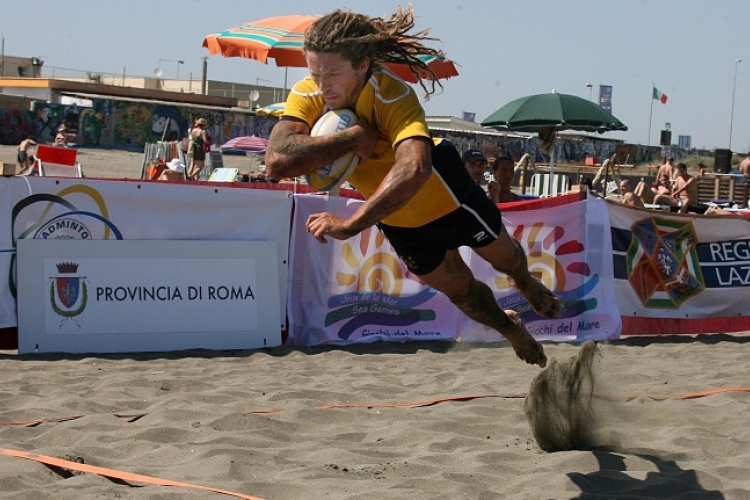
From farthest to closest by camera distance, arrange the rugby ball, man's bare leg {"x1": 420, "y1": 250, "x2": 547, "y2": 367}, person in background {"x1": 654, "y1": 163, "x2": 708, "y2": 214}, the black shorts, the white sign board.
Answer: person in background {"x1": 654, "y1": 163, "x2": 708, "y2": 214}, the white sign board, man's bare leg {"x1": 420, "y1": 250, "x2": 547, "y2": 367}, the black shorts, the rugby ball

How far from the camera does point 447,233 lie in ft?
16.5

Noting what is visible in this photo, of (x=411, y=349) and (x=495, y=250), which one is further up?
(x=495, y=250)

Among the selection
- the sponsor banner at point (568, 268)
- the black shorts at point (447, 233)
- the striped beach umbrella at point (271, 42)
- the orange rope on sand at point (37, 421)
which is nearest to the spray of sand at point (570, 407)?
the black shorts at point (447, 233)

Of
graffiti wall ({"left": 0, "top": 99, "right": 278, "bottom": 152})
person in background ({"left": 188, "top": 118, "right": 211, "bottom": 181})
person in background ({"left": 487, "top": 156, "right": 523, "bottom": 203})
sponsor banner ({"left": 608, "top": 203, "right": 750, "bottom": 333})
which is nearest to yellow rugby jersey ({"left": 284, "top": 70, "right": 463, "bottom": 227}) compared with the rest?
person in background ({"left": 487, "top": 156, "right": 523, "bottom": 203})

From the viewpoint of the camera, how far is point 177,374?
290 inches

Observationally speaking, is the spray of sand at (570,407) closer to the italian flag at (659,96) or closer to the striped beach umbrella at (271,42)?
the striped beach umbrella at (271,42)

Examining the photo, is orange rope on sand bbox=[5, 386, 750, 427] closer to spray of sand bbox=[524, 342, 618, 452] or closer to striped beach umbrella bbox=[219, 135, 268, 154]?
spray of sand bbox=[524, 342, 618, 452]

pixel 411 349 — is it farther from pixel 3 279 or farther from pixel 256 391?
pixel 3 279

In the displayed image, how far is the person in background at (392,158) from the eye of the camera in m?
4.11

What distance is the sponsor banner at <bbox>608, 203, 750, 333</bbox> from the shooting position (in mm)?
10016

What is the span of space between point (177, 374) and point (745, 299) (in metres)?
6.44

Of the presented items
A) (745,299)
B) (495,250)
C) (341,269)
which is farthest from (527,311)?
(495,250)

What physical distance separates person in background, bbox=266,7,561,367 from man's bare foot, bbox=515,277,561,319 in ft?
0.84

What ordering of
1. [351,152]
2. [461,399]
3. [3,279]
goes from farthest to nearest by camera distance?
[3,279] < [461,399] < [351,152]
